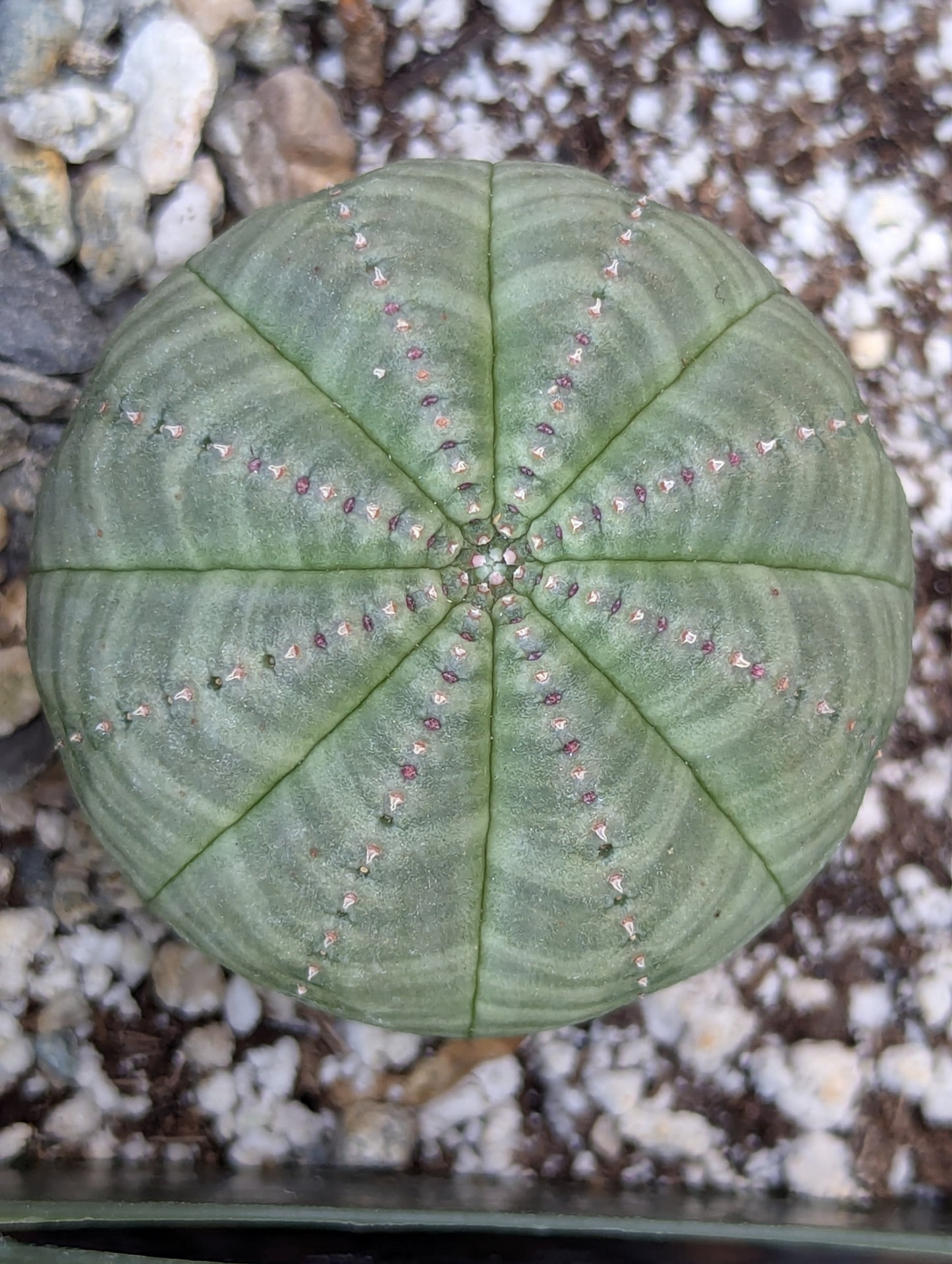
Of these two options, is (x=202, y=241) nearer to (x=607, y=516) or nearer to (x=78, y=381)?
(x=78, y=381)

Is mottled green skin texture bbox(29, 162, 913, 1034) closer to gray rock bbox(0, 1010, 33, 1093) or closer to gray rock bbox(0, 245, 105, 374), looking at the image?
A: gray rock bbox(0, 245, 105, 374)

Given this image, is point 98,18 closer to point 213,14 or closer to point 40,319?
point 213,14

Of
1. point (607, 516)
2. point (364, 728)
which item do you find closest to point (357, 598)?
point (364, 728)

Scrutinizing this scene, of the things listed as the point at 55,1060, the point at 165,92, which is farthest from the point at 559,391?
the point at 55,1060

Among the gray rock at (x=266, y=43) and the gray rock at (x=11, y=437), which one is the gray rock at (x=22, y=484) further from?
the gray rock at (x=266, y=43)

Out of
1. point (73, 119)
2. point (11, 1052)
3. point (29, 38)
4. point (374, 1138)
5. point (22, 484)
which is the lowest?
point (374, 1138)

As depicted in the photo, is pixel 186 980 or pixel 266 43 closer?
pixel 186 980

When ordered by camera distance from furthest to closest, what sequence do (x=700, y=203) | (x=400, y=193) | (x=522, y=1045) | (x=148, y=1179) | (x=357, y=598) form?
(x=700, y=203), (x=522, y=1045), (x=148, y=1179), (x=400, y=193), (x=357, y=598)

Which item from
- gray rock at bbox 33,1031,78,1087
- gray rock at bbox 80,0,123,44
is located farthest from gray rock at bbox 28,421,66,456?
gray rock at bbox 33,1031,78,1087
